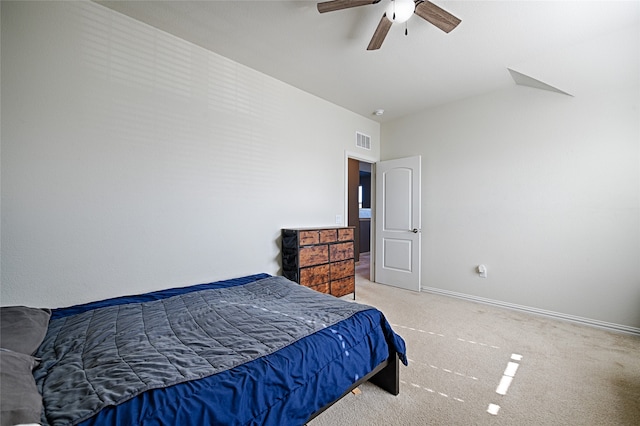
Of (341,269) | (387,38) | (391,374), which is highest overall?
(387,38)

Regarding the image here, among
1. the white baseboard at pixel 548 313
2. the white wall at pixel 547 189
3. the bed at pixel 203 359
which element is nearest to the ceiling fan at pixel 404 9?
the white wall at pixel 547 189

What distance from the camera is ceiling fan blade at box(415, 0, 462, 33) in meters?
1.73

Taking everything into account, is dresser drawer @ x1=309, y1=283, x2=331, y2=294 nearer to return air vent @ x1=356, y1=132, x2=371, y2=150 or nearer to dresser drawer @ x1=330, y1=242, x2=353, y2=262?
dresser drawer @ x1=330, y1=242, x2=353, y2=262

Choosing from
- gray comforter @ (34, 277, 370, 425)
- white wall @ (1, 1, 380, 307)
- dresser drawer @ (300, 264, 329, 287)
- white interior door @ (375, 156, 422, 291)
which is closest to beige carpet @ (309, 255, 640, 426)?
gray comforter @ (34, 277, 370, 425)

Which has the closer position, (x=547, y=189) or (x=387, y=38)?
(x=387, y=38)

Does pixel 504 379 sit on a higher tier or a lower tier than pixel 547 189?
lower

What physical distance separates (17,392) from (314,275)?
8.01ft

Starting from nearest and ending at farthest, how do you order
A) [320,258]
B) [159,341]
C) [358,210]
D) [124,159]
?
[159,341], [124,159], [320,258], [358,210]

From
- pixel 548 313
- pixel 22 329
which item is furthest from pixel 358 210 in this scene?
pixel 22 329

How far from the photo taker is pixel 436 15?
182 centimetres

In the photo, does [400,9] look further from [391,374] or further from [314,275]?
[314,275]

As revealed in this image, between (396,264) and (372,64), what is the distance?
2849 mm

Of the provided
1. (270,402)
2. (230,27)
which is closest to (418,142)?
(230,27)

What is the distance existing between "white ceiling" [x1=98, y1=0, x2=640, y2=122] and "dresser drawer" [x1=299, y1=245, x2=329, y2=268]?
6.40 feet
